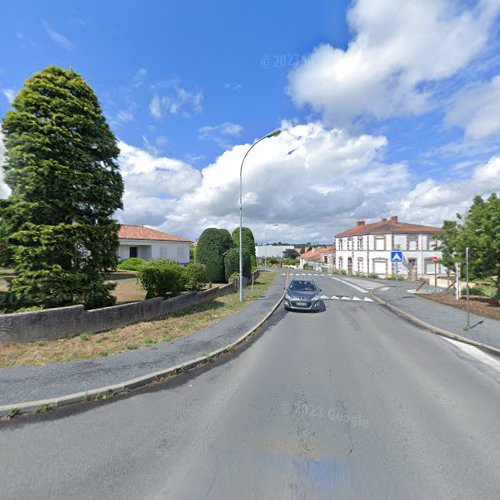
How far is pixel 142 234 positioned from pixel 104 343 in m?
27.0

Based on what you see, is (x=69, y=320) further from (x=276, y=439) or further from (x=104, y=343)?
(x=276, y=439)

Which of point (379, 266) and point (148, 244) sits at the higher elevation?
point (148, 244)

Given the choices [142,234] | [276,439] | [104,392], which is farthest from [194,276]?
[142,234]

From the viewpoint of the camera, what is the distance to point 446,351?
6.30 meters

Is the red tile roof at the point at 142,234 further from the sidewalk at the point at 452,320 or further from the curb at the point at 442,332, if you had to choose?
the curb at the point at 442,332

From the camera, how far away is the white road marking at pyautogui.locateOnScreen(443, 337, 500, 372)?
5491 mm

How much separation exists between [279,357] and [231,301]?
7035mm

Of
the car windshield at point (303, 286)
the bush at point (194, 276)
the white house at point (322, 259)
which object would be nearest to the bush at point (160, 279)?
the bush at point (194, 276)

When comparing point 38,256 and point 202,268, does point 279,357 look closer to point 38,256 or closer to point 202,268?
point 38,256

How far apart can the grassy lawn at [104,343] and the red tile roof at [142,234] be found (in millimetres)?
23149

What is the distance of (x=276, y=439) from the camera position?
3.07 m

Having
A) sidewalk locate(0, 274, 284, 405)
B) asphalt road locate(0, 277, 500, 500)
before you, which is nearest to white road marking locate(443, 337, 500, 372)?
asphalt road locate(0, 277, 500, 500)

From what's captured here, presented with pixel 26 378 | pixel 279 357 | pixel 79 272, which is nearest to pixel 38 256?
pixel 79 272

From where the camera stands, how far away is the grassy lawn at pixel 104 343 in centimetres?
523
